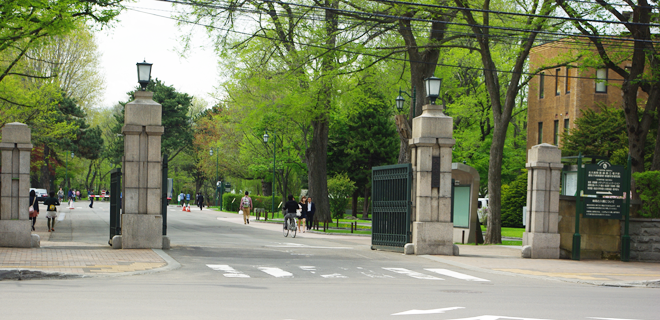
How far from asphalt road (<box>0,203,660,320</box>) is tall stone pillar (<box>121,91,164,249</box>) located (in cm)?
239

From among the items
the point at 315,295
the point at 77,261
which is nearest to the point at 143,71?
the point at 77,261

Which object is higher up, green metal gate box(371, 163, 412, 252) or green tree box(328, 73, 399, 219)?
green tree box(328, 73, 399, 219)

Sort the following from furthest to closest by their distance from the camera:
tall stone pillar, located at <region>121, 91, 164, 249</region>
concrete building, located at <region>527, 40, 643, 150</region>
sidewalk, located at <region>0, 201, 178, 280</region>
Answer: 1. concrete building, located at <region>527, 40, 643, 150</region>
2. tall stone pillar, located at <region>121, 91, 164, 249</region>
3. sidewalk, located at <region>0, 201, 178, 280</region>

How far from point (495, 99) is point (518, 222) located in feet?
63.5

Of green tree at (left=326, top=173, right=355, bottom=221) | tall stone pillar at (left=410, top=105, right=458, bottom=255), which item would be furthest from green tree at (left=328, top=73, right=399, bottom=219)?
tall stone pillar at (left=410, top=105, right=458, bottom=255)

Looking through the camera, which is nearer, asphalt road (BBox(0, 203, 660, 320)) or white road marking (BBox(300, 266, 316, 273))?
asphalt road (BBox(0, 203, 660, 320))

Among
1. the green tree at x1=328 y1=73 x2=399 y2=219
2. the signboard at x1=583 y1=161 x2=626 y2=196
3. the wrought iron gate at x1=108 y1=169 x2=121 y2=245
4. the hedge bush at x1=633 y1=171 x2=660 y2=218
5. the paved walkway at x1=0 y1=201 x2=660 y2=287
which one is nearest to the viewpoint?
the paved walkway at x1=0 y1=201 x2=660 y2=287

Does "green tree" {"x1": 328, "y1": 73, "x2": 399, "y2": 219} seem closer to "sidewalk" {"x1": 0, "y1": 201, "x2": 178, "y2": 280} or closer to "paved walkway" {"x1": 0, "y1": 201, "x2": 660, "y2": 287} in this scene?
"paved walkway" {"x1": 0, "y1": 201, "x2": 660, "y2": 287}

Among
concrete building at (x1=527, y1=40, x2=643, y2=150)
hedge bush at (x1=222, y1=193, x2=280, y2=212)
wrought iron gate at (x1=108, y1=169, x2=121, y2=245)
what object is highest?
concrete building at (x1=527, y1=40, x2=643, y2=150)

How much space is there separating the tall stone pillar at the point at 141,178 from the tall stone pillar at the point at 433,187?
6.63 metres

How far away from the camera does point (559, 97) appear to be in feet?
155

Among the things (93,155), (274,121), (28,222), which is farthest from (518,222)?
(93,155)

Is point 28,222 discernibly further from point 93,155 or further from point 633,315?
point 93,155

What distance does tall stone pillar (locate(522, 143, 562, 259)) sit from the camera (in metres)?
18.7
